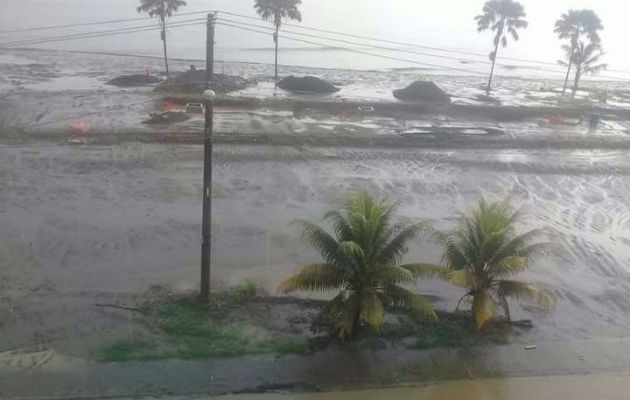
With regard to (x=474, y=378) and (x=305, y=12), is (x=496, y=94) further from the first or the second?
(x=305, y=12)

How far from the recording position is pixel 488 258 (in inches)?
513

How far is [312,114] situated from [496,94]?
2123 cm

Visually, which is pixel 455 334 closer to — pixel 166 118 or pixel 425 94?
pixel 166 118

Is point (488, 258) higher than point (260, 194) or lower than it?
higher

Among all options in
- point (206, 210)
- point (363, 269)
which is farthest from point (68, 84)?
point (363, 269)

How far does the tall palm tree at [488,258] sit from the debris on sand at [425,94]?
27656 millimetres

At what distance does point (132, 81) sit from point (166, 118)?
12.0m

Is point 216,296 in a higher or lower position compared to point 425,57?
lower

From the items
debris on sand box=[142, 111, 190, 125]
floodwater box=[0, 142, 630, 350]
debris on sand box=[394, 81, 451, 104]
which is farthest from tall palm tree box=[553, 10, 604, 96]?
debris on sand box=[142, 111, 190, 125]

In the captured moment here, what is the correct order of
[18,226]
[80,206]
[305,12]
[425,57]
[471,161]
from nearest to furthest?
[18,226]
[80,206]
[471,161]
[425,57]
[305,12]

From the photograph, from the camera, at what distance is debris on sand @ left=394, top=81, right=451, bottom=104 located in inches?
1578

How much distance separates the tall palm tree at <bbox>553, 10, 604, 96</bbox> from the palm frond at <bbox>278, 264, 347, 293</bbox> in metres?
45.2

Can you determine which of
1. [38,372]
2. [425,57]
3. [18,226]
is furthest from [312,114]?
[425,57]

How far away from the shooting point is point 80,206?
19.8 metres
